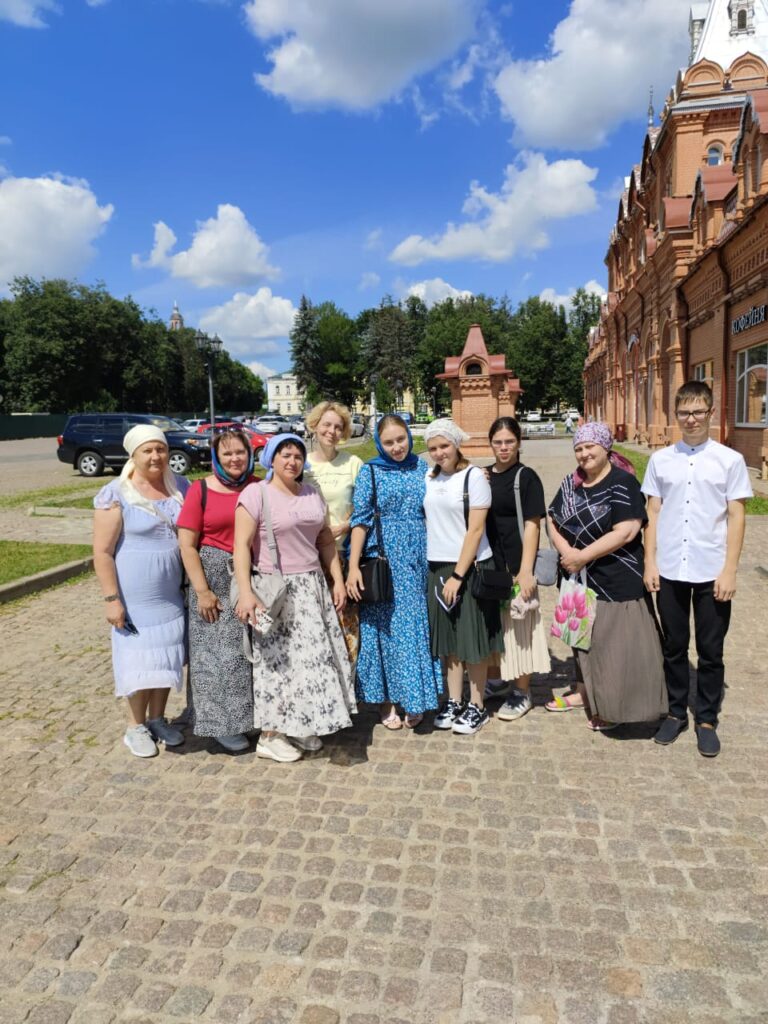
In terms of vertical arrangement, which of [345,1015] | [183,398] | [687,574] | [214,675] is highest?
[183,398]

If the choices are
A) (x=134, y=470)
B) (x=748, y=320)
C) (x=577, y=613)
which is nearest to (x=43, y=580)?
(x=134, y=470)

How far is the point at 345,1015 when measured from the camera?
2174 millimetres

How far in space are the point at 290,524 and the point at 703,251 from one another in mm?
19016

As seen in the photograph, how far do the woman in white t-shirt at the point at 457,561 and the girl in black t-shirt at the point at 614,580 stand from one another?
542 millimetres

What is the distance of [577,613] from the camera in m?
3.93

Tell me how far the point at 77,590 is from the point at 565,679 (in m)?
5.85

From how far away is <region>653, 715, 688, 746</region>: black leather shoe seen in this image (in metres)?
3.92

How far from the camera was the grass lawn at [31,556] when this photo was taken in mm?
8445

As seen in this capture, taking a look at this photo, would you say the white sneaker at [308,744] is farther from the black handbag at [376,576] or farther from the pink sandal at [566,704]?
the pink sandal at [566,704]

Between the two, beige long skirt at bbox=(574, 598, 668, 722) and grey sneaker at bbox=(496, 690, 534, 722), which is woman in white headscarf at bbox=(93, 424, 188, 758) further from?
beige long skirt at bbox=(574, 598, 668, 722)

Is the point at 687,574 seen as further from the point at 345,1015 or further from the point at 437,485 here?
the point at 345,1015

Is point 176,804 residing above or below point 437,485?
below

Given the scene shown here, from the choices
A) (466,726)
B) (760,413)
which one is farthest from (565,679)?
(760,413)

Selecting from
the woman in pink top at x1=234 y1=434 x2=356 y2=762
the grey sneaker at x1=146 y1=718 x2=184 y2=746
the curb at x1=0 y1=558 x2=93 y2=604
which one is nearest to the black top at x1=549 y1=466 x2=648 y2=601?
the woman in pink top at x1=234 y1=434 x2=356 y2=762
